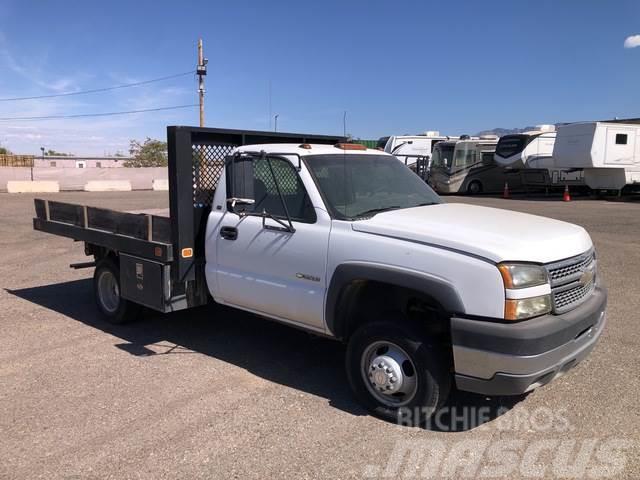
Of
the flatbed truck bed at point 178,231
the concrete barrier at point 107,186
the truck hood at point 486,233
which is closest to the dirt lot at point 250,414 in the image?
the flatbed truck bed at point 178,231

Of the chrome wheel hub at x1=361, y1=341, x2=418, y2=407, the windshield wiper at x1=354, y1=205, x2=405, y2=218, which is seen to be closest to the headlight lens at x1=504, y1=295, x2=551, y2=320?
the chrome wheel hub at x1=361, y1=341, x2=418, y2=407

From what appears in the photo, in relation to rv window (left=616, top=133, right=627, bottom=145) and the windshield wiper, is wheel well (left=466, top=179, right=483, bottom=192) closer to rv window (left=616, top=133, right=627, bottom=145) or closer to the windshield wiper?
rv window (left=616, top=133, right=627, bottom=145)

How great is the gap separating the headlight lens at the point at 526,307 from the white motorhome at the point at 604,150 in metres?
Answer: 21.6

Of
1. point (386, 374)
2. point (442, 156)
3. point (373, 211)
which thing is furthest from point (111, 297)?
point (442, 156)

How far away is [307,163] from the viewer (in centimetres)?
455

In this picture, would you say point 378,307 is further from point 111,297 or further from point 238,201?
point 111,297

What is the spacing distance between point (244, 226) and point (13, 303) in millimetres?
4220

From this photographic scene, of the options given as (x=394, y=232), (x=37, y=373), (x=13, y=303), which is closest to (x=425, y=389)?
(x=394, y=232)

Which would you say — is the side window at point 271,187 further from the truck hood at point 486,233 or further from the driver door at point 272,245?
the truck hood at point 486,233

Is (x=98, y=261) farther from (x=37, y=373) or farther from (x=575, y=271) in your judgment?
(x=575, y=271)

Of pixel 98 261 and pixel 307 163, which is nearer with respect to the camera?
pixel 307 163

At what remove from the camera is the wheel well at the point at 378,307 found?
3963 millimetres

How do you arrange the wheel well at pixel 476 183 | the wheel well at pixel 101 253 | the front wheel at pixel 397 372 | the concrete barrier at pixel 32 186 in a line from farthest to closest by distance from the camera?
1. the concrete barrier at pixel 32 186
2. the wheel well at pixel 476 183
3. the wheel well at pixel 101 253
4. the front wheel at pixel 397 372

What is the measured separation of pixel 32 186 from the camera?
29750mm
